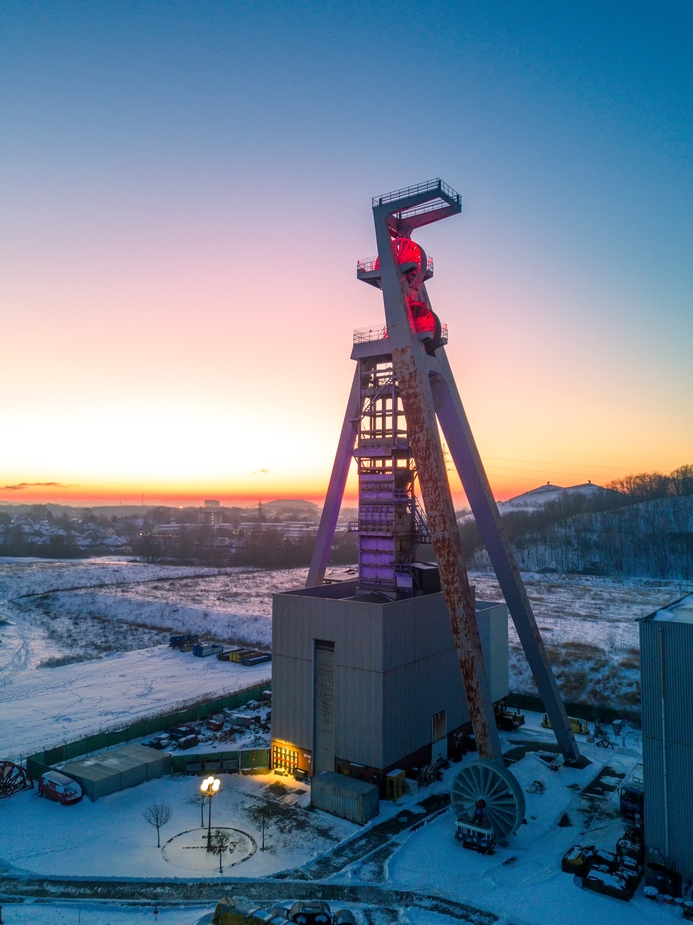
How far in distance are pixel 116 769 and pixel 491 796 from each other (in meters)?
14.8

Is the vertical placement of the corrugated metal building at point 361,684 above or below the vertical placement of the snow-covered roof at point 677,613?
below

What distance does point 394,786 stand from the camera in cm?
2202

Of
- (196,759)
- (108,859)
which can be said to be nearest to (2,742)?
(196,759)

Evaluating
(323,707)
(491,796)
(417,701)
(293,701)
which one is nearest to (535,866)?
(491,796)

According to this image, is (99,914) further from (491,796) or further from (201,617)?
(201,617)

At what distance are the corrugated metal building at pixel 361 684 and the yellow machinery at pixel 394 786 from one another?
28 centimetres

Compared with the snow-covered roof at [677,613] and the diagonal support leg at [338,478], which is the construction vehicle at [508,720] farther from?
the snow-covered roof at [677,613]

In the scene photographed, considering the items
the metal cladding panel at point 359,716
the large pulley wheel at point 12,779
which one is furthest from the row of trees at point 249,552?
the metal cladding panel at point 359,716

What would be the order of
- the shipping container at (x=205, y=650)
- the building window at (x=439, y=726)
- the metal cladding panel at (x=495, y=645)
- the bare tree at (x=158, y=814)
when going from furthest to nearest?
the shipping container at (x=205, y=650) → the metal cladding panel at (x=495, y=645) → the building window at (x=439, y=726) → the bare tree at (x=158, y=814)

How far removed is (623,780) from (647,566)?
9388cm

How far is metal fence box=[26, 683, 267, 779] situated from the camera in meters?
24.9

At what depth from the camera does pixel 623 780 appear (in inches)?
950

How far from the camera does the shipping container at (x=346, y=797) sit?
66.7ft

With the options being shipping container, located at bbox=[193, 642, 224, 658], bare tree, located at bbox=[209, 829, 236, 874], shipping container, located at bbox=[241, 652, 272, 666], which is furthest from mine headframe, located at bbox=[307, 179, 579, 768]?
shipping container, located at bbox=[193, 642, 224, 658]
